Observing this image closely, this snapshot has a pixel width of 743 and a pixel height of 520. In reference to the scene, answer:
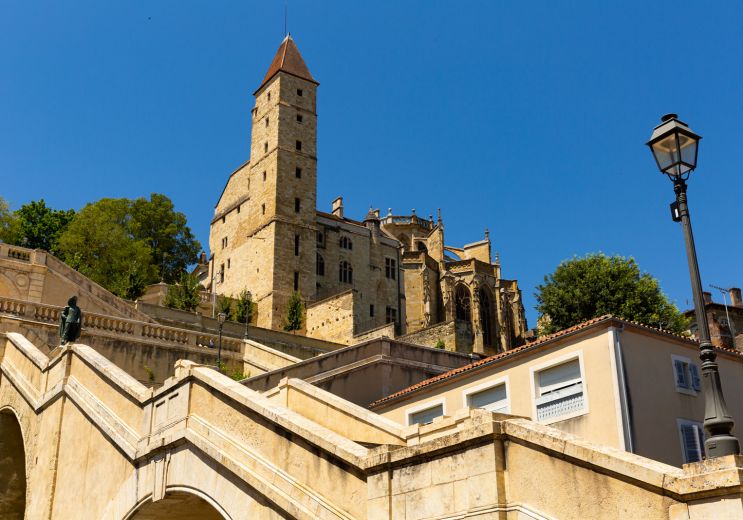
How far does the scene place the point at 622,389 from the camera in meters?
15.8

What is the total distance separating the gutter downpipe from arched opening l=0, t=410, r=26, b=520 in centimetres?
1554

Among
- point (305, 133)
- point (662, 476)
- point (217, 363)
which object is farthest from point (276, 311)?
point (662, 476)

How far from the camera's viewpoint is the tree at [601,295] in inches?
1548

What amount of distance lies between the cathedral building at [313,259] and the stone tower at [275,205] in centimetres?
10

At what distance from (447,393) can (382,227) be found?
A: 65.1 m

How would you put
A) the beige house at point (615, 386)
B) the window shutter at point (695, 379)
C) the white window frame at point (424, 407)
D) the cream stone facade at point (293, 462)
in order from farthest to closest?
the white window frame at point (424, 407), the window shutter at point (695, 379), the beige house at point (615, 386), the cream stone facade at point (293, 462)

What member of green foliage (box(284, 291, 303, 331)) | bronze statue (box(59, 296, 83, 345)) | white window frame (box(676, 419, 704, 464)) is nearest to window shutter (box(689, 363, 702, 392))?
white window frame (box(676, 419, 704, 464))

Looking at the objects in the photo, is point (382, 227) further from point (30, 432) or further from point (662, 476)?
point (662, 476)

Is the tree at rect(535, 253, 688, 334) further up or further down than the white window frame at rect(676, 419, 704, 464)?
further up

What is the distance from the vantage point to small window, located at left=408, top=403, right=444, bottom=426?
64.5 ft

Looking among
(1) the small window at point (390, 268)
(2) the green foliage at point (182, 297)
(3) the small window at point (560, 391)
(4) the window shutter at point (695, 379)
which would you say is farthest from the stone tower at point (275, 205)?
(4) the window shutter at point (695, 379)

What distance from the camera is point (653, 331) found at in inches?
666

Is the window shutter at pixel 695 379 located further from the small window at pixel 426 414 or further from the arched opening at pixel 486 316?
the arched opening at pixel 486 316

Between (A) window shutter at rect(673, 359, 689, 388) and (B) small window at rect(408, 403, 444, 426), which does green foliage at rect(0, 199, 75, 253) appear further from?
(A) window shutter at rect(673, 359, 689, 388)
